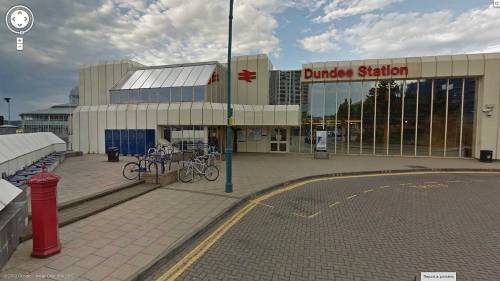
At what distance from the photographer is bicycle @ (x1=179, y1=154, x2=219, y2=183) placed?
9961 mm

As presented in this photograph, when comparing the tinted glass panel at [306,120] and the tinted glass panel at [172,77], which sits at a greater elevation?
the tinted glass panel at [172,77]

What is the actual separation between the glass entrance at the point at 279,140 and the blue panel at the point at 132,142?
1101cm

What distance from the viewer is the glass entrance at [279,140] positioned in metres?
21.8

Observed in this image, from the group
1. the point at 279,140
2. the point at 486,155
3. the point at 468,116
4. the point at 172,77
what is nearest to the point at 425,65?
the point at 468,116

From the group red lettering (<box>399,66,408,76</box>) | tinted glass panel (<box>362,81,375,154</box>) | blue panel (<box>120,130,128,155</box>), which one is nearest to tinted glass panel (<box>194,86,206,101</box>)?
blue panel (<box>120,130,128,155</box>)

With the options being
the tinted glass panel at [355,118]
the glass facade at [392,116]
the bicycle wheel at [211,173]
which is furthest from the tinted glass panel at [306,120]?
the bicycle wheel at [211,173]

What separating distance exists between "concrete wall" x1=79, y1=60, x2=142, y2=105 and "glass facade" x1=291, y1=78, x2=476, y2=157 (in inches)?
641

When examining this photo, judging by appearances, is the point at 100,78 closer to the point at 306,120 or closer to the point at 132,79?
the point at 132,79

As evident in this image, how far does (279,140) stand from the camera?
71.9 ft

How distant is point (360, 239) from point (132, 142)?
17.6m

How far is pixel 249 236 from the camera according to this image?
5.09 meters

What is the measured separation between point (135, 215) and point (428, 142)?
69.9ft

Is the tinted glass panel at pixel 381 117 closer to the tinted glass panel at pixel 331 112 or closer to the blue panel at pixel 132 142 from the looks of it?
the tinted glass panel at pixel 331 112

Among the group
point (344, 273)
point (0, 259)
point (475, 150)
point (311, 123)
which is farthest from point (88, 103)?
point (475, 150)
